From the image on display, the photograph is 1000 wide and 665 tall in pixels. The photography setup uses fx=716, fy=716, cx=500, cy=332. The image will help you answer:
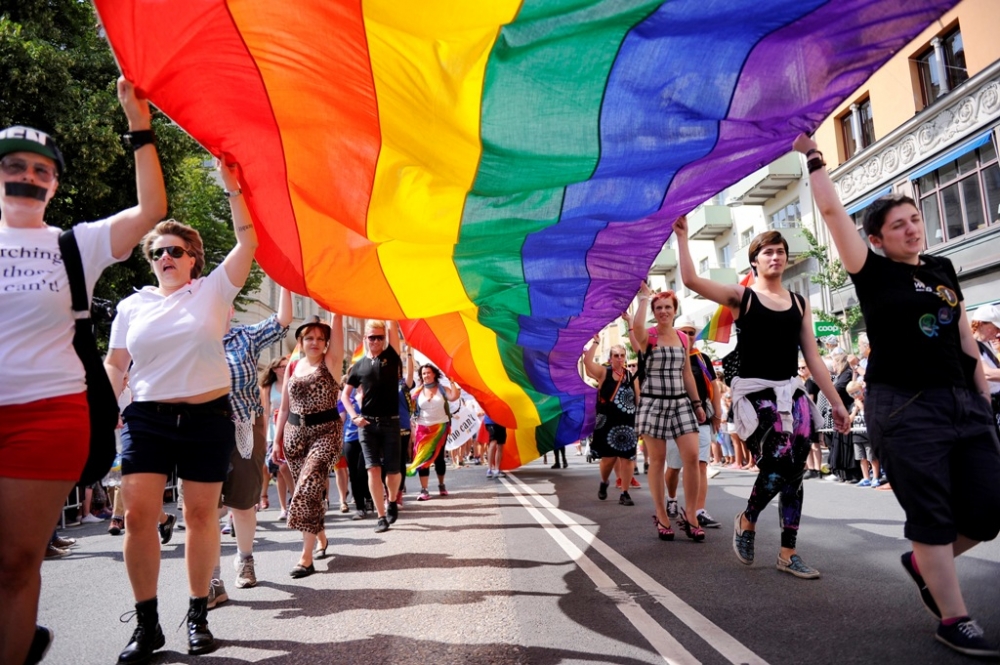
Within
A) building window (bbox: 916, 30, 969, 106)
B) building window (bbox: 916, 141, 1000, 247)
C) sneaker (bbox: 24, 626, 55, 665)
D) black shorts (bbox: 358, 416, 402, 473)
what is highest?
building window (bbox: 916, 30, 969, 106)

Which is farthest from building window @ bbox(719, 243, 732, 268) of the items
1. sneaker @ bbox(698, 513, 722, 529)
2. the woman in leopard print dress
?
the woman in leopard print dress

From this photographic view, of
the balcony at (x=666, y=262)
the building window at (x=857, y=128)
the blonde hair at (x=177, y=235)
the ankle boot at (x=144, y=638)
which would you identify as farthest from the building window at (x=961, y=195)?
the balcony at (x=666, y=262)

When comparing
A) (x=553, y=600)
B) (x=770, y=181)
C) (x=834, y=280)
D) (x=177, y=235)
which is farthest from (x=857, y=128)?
(x=177, y=235)

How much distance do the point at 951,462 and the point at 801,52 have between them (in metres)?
2.05

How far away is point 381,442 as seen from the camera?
24.9 ft

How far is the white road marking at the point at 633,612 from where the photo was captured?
314cm

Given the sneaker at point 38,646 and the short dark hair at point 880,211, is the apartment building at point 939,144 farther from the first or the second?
the sneaker at point 38,646

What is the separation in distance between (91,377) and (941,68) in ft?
73.7

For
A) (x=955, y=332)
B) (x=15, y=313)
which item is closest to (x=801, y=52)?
(x=955, y=332)

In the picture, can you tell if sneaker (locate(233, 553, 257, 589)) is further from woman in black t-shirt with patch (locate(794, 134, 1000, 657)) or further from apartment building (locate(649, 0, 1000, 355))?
apartment building (locate(649, 0, 1000, 355))

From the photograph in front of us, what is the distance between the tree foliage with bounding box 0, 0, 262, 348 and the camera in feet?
47.4

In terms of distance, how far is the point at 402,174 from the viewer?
4504mm

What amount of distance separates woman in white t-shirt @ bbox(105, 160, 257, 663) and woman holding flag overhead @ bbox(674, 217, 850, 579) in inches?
109

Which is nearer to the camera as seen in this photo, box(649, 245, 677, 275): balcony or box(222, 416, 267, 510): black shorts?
box(222, 416, 267, 510): black shorts
